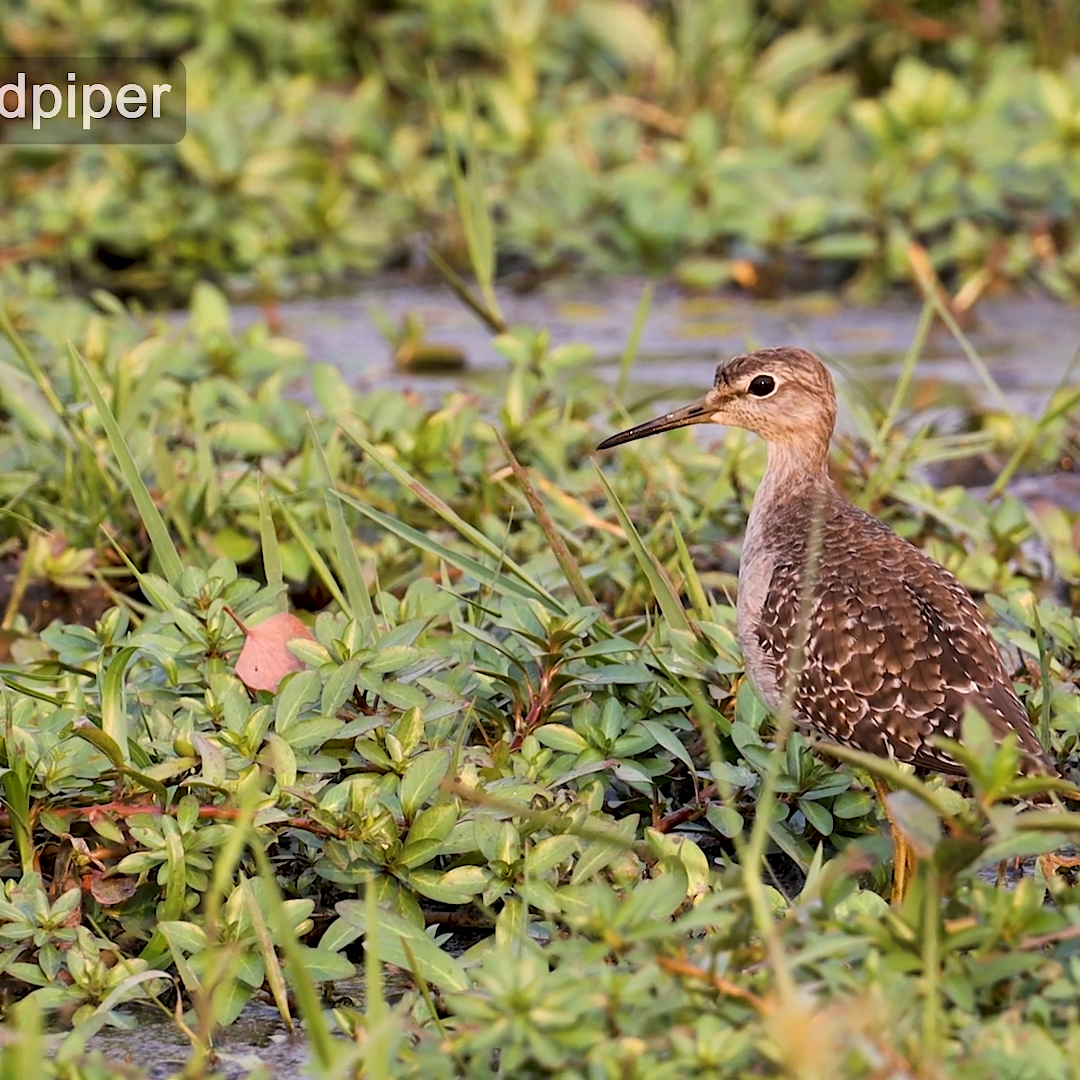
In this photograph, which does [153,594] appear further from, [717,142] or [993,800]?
[717,142]

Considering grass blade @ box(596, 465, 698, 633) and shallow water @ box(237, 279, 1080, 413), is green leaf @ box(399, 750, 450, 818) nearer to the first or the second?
grass blade @ box(596, 465, 698, 633)

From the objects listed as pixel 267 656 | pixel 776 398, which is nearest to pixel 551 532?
pixel 267 656

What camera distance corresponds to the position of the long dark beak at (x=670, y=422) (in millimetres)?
4848

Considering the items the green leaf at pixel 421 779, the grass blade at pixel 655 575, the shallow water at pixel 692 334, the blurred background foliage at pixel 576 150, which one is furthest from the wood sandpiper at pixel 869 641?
the blurred background foliage at pixel 576 150

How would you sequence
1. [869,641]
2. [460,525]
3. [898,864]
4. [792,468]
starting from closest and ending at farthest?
1. [898,864]
2. [869,641]
3. [460,525]
4. [792,468]

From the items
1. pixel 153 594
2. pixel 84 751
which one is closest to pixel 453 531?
pixel 153 594

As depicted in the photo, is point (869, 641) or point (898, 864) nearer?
point (898, 864)

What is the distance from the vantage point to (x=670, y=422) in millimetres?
4875

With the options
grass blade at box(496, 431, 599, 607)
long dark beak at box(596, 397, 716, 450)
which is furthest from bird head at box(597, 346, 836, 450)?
grass blade at box(496, 431, 599, 607)

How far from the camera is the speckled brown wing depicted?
3.75m

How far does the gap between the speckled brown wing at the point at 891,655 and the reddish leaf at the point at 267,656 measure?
100 centimetres

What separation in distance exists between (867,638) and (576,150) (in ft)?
15.7

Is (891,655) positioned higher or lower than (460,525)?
lower

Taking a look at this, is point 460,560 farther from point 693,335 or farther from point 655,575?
point 693,335
